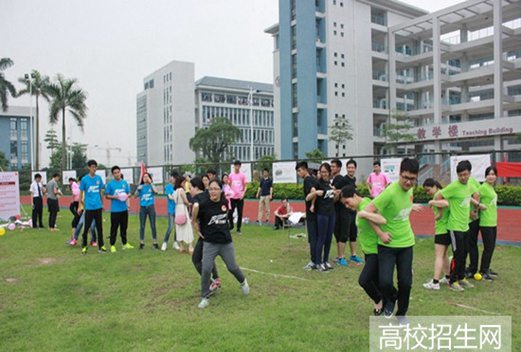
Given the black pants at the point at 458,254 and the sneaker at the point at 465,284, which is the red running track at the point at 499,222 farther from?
the black pants at the point at 458,254

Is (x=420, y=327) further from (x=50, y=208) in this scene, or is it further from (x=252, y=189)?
(x=252, y=189)

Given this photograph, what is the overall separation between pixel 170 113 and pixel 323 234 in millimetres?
85380

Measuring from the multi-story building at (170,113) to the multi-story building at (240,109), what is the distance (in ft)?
10.2

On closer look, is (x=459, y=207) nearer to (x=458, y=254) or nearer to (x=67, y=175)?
(x=458, y=254)

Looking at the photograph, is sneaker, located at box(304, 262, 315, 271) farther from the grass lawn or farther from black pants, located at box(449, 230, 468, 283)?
black pants, located at box(449, 230, 468, 283)

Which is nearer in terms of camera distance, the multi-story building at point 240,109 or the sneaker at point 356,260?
the sneaker at point 356,260

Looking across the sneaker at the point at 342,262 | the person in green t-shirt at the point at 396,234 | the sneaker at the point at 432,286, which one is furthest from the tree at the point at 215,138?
the person in green t-shirt at the point at 396,234

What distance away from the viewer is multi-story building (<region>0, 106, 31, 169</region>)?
8494cm

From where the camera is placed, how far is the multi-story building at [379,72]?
4244cm

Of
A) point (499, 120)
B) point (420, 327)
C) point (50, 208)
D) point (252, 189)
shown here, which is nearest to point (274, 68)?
point (499, 120)

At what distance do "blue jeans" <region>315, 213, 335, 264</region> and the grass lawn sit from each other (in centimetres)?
37

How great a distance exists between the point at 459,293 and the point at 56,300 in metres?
5.73

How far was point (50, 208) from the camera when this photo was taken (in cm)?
1485

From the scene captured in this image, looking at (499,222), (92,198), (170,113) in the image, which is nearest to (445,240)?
(92,198)
